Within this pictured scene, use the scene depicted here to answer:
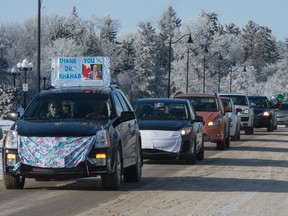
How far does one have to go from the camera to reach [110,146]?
561 inches

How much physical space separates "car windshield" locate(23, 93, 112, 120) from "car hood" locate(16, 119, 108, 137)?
0.57 m

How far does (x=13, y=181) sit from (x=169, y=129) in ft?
21.4

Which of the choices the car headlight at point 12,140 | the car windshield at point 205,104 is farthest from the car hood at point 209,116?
the car headlight at point 12,140

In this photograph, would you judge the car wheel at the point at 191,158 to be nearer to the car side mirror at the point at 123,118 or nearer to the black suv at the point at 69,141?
the black suv at the point at 69,141

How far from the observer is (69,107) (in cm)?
1539

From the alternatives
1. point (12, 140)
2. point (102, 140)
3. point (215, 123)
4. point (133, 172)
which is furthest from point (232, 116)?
point (12, 140)

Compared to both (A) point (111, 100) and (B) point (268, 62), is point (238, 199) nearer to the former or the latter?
(A) point (111, 100)

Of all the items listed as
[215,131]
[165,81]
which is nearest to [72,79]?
[215,131]

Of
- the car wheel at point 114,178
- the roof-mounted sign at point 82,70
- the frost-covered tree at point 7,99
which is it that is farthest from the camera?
the frost-covered tree at point 7,99

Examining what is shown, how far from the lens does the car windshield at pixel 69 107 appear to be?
15.2 m

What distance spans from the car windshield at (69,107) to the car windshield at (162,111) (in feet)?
20.6

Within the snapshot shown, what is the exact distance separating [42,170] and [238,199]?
3027 mm

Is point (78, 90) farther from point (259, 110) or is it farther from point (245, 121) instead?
point (259, 110)

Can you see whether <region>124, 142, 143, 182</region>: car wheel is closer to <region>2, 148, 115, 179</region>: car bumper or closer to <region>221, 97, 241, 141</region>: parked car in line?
<region>2, 148, 115, 179</region>: car bumper
